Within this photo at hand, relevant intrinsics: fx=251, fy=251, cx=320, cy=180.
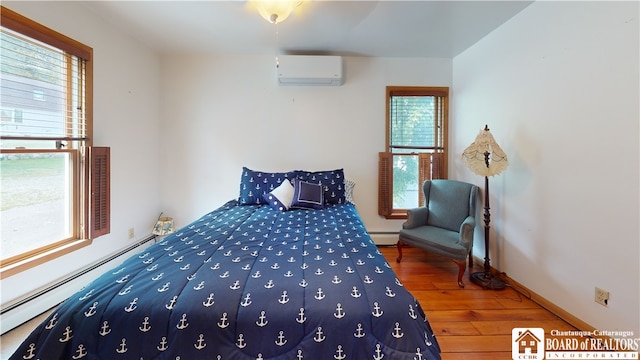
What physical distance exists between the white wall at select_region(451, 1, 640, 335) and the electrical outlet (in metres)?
0.03

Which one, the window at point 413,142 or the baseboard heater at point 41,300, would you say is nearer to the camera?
the baseboard heater at point 41,300

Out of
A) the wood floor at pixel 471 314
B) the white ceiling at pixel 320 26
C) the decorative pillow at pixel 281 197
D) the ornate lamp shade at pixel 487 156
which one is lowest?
the wood floor at pixel 471 314

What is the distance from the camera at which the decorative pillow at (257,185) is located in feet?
9.70

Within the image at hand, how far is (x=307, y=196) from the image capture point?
2.79m

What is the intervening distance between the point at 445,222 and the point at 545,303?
1064 mm

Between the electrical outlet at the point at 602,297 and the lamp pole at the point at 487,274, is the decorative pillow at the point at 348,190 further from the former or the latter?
the electrical outlet at the point at 602,297

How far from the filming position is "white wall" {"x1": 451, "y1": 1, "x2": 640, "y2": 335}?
1.57 meters

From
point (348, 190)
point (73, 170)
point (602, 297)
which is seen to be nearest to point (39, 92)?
point (73, 170)

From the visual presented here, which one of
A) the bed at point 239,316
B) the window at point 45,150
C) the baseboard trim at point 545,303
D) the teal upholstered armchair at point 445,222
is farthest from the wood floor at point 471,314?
the window at point 45,150

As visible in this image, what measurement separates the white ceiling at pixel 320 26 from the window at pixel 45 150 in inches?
25.8

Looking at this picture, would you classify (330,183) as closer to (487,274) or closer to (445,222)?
(445,222)

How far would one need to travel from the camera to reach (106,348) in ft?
3.31

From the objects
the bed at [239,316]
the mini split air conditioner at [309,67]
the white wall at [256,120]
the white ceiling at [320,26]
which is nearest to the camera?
the bed at [239,316]

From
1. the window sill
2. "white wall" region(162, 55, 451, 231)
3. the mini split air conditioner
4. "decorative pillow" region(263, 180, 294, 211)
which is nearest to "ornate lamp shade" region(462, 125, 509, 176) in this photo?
"white wall" region(162, 55, 451, 231)
